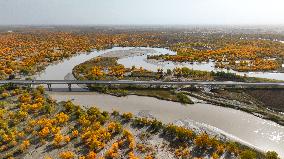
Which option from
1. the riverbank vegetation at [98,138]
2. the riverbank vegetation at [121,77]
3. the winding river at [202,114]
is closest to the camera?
the riverbank vegetation at [98,138]

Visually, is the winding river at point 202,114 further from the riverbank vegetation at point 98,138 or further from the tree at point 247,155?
the tree at point 247,155

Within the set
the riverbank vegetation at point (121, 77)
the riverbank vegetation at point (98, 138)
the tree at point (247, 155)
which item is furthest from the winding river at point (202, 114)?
the tree at point (247, 155)

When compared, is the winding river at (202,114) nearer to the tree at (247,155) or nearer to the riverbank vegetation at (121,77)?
the riverbank vegetation at (121,77)

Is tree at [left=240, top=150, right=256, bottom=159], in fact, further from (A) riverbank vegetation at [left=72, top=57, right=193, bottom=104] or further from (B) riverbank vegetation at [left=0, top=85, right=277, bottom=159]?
(A) riverbank vegetation at [left=72, top=57, right=193, bottom=104]

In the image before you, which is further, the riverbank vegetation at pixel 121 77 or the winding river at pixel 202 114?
the riverbank vegetation at pixel 121 77

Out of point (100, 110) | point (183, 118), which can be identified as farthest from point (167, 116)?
point (100, 110)

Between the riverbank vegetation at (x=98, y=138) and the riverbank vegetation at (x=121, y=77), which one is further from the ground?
the riverbank vegetation at (x=121, y=77)

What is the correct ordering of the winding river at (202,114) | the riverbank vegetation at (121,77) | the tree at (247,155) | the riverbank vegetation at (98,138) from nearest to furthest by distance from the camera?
the tree at (247,155) < the riverbank vegetation at (98,138) < the winding river at (202,114) < the riverbank vegetation at (121,77)

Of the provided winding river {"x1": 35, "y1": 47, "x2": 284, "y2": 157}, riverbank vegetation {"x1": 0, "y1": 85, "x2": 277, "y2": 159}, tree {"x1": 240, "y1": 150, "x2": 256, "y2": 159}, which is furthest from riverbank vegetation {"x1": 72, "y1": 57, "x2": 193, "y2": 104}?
tree {"x1": 240, "y1": 150, "x2": 256, "y2": 159}
